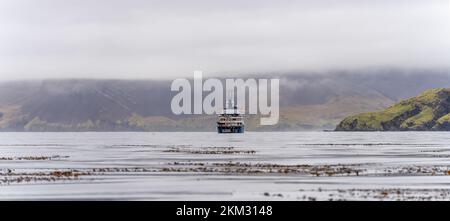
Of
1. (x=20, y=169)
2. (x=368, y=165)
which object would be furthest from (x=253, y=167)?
(x=20, y=169)

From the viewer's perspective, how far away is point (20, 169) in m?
113

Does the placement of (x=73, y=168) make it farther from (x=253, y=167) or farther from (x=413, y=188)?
(x=413, y=188)

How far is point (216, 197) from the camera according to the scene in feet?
242

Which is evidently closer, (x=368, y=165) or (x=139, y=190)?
(x=139, y=190)

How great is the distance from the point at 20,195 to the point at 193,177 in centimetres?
2363

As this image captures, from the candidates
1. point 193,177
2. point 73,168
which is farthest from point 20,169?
point 193,177
